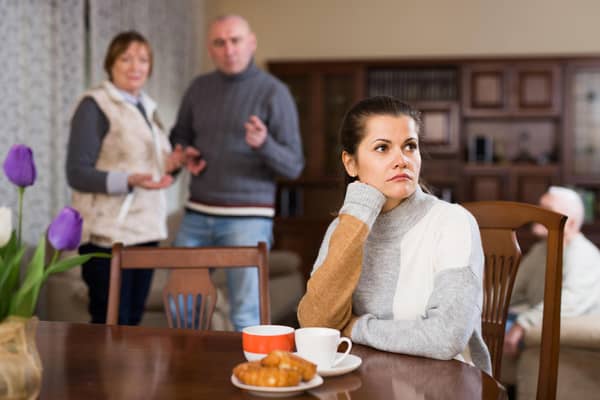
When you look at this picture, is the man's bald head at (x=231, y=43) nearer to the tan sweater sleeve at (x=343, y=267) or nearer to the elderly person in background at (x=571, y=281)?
the elderly person in background at (x=571, y=281)

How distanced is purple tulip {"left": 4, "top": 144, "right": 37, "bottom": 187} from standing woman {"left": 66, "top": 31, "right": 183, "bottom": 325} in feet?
4.76

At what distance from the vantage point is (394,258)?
4.77ft

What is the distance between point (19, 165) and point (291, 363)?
17.9 inches

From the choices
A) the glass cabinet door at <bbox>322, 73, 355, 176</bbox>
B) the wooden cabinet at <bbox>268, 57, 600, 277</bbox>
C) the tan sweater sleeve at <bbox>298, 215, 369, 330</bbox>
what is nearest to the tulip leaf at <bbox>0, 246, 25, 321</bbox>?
the tan sweater sleeve at <bbox>298, 215, 369, 330</bbox>

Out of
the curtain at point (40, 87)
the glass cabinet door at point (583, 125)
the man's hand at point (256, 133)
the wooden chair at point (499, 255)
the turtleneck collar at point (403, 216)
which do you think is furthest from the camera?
the glass cabinet door at point (583, 125)

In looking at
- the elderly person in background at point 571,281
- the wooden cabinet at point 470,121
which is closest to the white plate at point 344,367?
the elderly person in background at point 571,281

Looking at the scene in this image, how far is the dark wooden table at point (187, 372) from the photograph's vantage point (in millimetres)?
1055

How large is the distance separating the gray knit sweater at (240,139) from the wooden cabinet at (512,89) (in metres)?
3.53

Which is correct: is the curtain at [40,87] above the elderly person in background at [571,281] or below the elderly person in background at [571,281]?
above

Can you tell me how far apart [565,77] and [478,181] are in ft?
3.40

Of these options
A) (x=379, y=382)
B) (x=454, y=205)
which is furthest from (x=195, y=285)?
(x=379, y=382)

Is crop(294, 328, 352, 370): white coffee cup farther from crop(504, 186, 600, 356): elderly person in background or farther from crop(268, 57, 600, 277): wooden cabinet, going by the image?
crop(268, 57, 600, 277): wooden cabinet

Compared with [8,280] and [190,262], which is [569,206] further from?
[8,280]

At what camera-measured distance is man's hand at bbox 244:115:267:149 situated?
263cm
